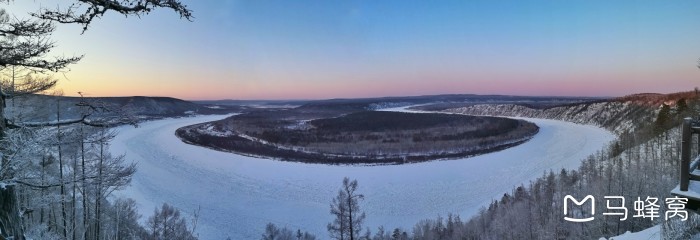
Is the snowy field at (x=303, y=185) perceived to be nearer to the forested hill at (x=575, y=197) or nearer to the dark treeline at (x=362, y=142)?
the forested hill at (x=575, y=197)

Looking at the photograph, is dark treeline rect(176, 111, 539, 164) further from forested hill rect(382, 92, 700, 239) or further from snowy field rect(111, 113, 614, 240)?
forested hill rect(382, 92, 700, 239)

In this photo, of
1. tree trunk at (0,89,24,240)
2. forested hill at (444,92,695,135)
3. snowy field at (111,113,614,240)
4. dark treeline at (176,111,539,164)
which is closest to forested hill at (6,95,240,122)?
tree trunk at (0,89,24,240)

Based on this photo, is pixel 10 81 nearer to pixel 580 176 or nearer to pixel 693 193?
pixel 693 193

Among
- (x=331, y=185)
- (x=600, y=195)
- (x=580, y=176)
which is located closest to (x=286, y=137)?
(x=331, y=185)

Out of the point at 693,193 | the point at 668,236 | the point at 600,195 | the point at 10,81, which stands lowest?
the point at 600,195

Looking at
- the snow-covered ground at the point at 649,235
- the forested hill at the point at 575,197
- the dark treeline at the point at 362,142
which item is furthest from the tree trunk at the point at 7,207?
the dark treeline at the point at 362,142

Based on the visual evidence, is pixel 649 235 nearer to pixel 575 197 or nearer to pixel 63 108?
pixel 63 108

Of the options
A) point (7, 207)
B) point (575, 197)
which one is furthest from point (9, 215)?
point (575, 197)
